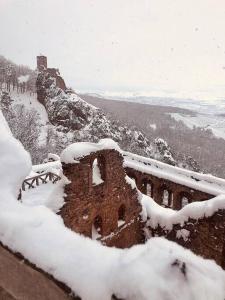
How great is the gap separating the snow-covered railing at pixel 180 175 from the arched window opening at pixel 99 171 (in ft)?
30.6

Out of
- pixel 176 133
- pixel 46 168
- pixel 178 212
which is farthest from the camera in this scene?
pixel 176 133

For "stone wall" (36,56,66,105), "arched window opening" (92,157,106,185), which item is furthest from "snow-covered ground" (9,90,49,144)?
"arched window opening" (92,157,106,185)

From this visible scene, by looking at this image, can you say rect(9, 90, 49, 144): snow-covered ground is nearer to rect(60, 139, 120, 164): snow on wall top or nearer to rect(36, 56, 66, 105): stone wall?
rect(36, 56, 66, 105): stone wall

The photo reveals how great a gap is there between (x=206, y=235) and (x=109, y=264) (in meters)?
9.21

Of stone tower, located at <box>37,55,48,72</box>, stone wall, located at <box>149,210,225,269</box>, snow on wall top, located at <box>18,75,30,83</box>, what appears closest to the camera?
stone wall, located at <box>149,210,225,269</box>

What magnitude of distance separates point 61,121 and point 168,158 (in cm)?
1790

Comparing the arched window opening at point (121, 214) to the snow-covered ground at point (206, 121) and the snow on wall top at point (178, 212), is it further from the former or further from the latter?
the snow-covered ground at point (206, 121)

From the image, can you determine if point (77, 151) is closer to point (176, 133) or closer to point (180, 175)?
point (180, 175)

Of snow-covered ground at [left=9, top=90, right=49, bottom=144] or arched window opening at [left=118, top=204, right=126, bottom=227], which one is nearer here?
arched window opening at [left=118, top=204, right=126, bottom=227]

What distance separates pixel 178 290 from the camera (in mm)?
1592

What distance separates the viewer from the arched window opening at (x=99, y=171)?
11511mm

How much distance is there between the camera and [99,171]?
1178 cm

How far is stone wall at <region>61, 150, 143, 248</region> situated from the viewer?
1041 centimetres

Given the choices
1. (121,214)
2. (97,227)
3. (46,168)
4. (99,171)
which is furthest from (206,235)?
(46,168)
